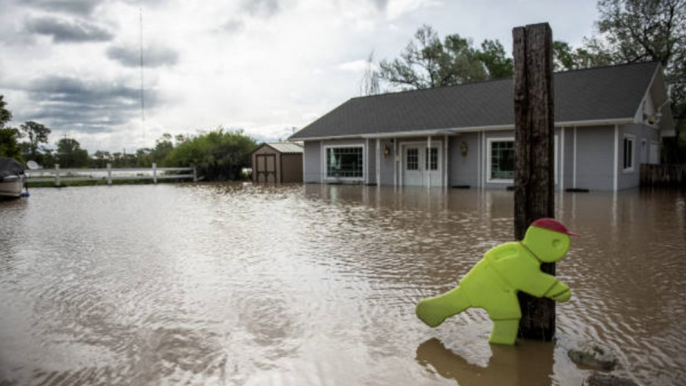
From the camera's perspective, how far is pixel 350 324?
141 inches

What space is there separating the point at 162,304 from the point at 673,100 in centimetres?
2688

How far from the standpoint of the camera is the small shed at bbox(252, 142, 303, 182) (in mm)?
25531

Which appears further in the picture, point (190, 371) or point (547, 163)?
point (547, 163)

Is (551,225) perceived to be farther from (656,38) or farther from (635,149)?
(656,38)

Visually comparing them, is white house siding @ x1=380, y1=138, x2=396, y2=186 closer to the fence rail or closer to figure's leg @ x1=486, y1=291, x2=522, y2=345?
the fence rail

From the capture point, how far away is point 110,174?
945 inches

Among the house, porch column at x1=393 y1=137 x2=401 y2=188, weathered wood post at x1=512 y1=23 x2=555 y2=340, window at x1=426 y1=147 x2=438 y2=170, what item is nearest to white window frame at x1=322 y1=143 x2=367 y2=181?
A: the house

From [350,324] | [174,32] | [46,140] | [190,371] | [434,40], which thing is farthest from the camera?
[46,140]

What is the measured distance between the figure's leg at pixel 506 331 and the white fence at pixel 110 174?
23.6m

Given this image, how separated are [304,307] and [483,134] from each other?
49.0 ft

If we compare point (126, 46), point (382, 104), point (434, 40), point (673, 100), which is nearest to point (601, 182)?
point (382, 104)

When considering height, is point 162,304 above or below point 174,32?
below

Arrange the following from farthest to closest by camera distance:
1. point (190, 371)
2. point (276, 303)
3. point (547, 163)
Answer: point (276, 303) → point (547, 163) → point (190, 371)

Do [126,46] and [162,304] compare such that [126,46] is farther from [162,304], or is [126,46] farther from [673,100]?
[673,100]
